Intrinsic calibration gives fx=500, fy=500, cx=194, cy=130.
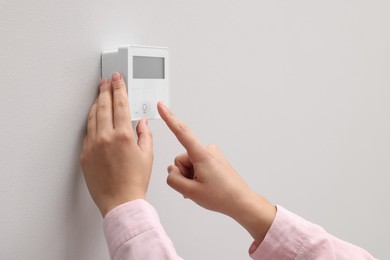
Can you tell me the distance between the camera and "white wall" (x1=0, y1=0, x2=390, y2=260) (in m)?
0.60

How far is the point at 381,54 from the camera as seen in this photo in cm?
120

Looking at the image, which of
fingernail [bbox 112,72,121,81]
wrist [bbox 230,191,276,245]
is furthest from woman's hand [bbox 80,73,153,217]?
wrist [bbox 230,191,276,245]

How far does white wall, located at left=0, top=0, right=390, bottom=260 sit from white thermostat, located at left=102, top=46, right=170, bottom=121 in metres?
0.03

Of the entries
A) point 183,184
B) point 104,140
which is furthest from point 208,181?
point 104,140

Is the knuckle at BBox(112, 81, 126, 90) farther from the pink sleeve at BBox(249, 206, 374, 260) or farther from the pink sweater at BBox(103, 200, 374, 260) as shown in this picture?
the pink sleeve at BBox(249, 206, 374, 260)

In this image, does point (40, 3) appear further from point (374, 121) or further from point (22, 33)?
point (374, 121)

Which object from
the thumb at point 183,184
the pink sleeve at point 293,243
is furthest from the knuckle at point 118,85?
the pink sleeve at point 293,243

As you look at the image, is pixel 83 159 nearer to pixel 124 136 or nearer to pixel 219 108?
pixel 124 136

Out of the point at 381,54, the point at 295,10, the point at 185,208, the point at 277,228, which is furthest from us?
the point at 381,54

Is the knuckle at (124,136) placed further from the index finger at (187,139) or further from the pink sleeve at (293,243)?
the pink sleeve at (293,243)

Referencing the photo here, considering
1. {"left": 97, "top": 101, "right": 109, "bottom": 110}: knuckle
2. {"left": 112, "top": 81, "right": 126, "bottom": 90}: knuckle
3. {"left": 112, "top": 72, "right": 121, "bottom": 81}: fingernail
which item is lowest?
{"left": 97, "top": 101, "right": 109, "bottom": 110}: knuckle

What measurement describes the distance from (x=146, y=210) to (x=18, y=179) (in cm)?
16

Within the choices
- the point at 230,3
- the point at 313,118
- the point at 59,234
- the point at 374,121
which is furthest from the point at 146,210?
the point at 374,121

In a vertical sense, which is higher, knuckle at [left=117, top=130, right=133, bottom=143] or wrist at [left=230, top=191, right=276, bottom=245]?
knuckle at [left=117, top=130, right=133, bottom=143]
